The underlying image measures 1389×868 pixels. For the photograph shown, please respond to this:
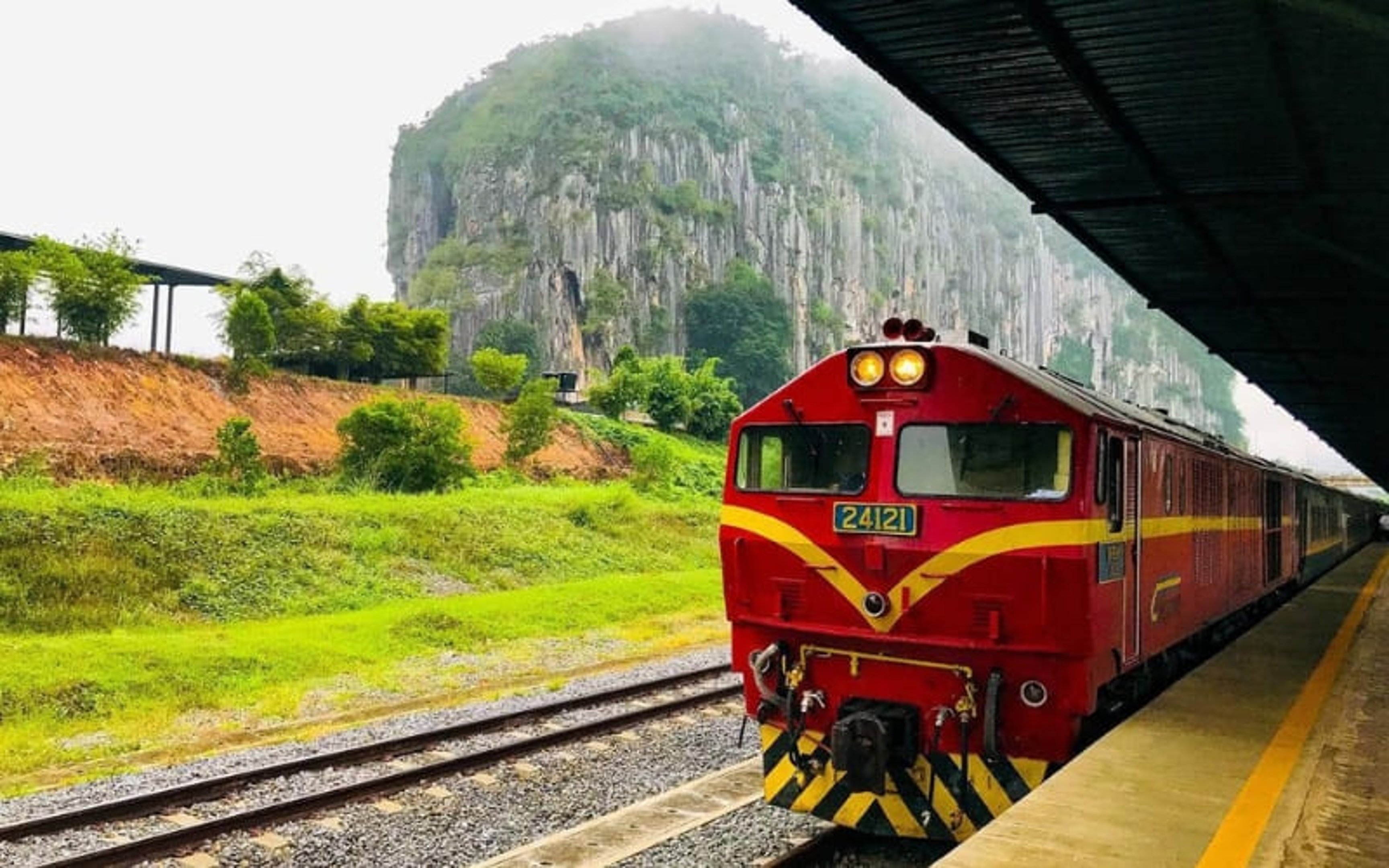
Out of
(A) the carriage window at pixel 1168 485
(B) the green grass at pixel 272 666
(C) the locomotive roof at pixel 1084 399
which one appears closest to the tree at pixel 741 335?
(B) the green grass at pixel 272 666

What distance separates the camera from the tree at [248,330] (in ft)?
129

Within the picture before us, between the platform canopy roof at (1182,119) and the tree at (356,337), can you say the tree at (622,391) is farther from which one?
the platform canopy roof at (1182,119)

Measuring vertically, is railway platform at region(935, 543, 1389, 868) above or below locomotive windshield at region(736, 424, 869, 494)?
below

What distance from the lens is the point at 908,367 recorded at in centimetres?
695

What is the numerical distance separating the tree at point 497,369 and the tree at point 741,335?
4894 cm

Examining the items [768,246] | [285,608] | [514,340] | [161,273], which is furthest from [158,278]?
[768,246]

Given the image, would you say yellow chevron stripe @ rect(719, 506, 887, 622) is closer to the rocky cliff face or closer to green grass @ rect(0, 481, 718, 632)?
green grass @ rect(0, 481, 718, 632)

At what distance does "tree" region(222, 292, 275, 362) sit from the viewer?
39.2 meters

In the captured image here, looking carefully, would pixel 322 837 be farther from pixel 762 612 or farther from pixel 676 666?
pixel 676 666

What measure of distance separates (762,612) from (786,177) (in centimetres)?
13628

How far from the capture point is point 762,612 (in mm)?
7367

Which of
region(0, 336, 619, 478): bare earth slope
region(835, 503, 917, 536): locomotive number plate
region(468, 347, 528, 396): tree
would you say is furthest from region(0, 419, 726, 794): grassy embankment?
region(468, 347, 528, 396): tree

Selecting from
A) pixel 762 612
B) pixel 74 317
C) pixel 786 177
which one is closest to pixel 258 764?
pixel 762 612

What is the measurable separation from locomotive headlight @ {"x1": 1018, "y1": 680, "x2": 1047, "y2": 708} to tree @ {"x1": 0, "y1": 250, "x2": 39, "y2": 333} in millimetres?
36123
